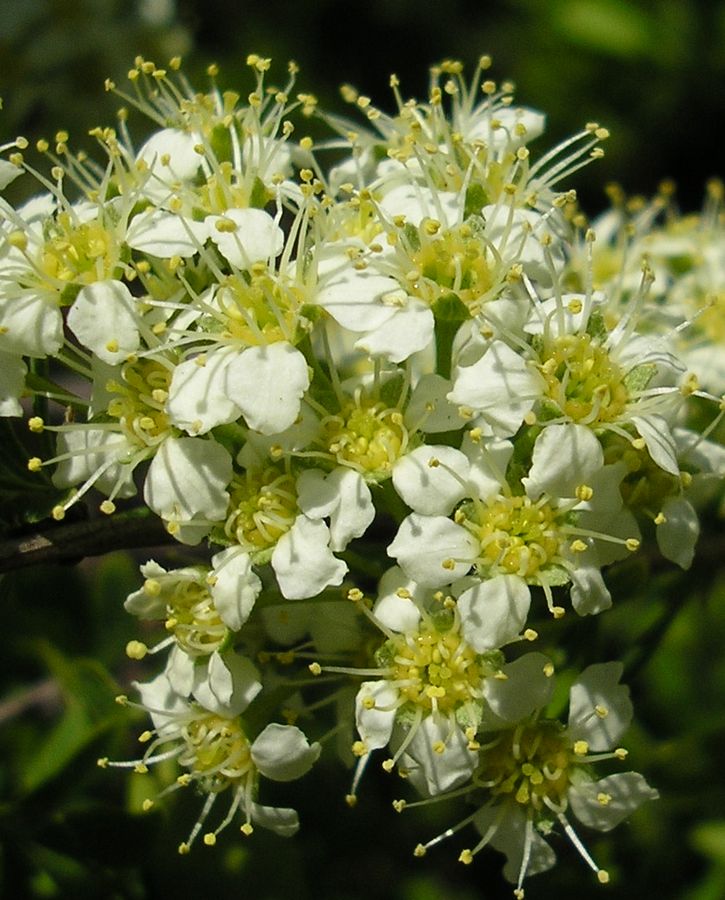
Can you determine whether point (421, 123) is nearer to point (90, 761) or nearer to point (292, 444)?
point (292, 444)

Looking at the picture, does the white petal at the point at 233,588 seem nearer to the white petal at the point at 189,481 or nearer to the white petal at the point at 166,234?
the white petal at the point at 189,481

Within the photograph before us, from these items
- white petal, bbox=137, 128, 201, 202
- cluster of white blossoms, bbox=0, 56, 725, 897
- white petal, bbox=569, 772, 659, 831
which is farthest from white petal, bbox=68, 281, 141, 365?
white petal, bbox=569, 772, 659, 831

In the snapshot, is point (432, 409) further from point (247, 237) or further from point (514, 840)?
point (514, 840)

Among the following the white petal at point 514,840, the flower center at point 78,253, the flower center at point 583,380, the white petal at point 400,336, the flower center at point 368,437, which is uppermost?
the flower center at point 78,253

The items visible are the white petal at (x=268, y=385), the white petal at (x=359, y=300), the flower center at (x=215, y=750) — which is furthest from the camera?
the flower center at (x=215, y=750)

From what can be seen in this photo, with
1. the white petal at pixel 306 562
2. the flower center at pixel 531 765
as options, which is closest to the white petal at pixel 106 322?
the white petal at pixel 306 562

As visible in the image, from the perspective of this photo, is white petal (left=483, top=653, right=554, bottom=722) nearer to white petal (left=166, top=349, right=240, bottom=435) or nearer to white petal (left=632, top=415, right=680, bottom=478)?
white petal (left=632, top=415, right=680, bottom=478)

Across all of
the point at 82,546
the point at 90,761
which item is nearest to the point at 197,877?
the point at 90,761
